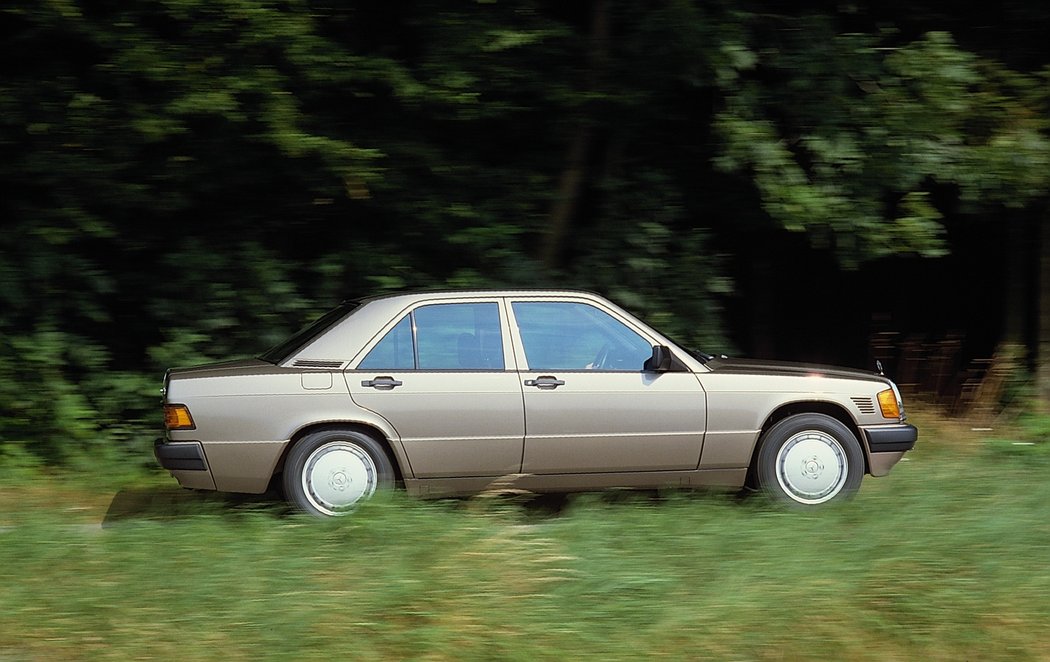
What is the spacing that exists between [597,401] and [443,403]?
0.91m

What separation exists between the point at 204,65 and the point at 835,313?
808cm

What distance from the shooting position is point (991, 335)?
14445 millimetres

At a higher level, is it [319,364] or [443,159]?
[443,159]

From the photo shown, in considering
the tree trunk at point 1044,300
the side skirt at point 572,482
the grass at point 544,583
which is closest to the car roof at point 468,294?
the side skirt at point 572,482

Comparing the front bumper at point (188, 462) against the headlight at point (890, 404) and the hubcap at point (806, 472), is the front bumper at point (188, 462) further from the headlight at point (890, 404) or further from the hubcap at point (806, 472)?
the headlight at point (890, 404)

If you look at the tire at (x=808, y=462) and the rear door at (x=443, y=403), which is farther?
the tire at (x=808, y=462)

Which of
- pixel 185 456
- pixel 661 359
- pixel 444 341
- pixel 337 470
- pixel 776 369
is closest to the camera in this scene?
pixel 185 456

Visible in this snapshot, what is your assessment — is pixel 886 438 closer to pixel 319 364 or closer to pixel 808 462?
pixel 808 462

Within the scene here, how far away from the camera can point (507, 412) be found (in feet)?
23.7

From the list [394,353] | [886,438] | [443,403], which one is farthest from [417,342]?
[886,438]

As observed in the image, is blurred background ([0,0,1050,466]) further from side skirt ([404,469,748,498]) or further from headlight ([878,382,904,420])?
side skirt ([404,469,748,498])

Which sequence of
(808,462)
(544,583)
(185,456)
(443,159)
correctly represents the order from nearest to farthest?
(544,583) → (185,456) → (808,462) → (443,159)

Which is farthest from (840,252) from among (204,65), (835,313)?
(204,65)

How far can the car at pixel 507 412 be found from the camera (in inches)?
280
